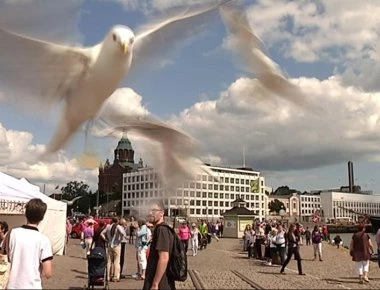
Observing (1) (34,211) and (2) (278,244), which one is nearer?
(1) (34,211)

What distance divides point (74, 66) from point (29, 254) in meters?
4.32

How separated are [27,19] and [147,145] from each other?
3.05 meters

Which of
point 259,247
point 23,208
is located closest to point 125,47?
A: point 23,208

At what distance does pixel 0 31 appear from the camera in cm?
812

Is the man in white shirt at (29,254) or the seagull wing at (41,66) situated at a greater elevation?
the seagull wing at (41,66)

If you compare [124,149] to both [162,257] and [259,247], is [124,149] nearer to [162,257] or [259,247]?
[162,257]

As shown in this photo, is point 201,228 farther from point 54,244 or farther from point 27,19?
point 27,19

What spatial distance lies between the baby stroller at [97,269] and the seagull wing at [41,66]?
6.02m

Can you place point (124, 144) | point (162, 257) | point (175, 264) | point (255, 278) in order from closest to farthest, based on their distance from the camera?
1. point (162, 257)
2. point (175, 264)
3. point (124, 144)
4. point (255, 278)

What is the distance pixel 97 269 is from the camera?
13.9 m

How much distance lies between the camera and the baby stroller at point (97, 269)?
45.4 ft

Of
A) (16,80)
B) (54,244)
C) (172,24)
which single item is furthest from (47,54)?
(54,244)

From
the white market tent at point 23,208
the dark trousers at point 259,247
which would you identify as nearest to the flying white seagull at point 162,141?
the white market tent at point 23,208

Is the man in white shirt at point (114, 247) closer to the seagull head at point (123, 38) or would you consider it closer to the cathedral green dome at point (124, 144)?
the cathedral green dome at point (124, 144)
